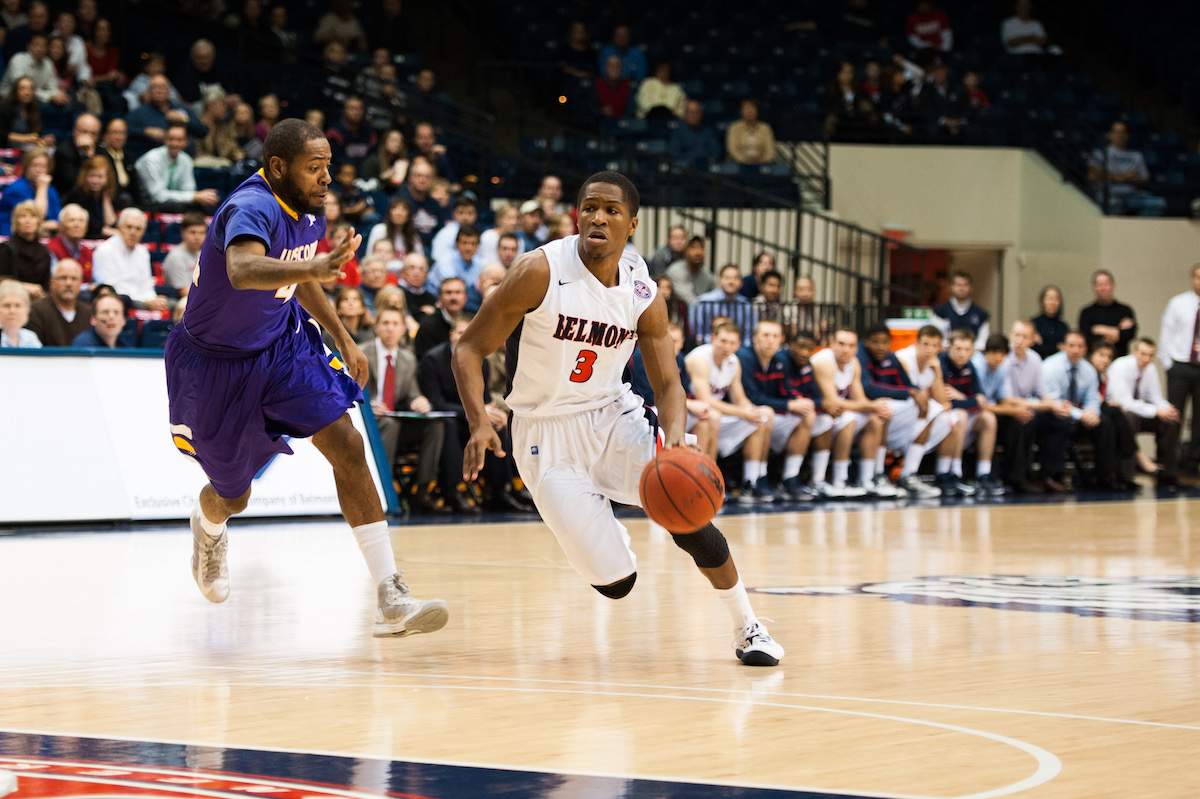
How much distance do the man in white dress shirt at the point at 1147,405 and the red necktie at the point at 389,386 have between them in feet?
24.1

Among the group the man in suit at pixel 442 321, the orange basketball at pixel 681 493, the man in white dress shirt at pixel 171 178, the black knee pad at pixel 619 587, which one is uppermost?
the man in white dress shirt at pixel 171 178

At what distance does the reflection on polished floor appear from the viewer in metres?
2.85

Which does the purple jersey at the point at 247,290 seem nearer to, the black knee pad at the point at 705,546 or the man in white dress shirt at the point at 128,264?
the black knee pad at the point at 705,546

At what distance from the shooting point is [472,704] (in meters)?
3.54

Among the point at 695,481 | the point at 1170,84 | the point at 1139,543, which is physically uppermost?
the point at 1170,84

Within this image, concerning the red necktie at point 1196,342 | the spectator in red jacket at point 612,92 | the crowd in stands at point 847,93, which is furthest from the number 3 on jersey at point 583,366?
the spectator in red jacket at point 612,92

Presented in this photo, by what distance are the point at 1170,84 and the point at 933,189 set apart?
457cm

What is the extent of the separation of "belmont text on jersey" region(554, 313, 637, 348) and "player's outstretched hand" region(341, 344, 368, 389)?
2.85 ft

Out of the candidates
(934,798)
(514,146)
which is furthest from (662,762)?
(514,146)

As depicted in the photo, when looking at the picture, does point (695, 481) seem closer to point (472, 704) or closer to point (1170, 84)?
point (472, 704)

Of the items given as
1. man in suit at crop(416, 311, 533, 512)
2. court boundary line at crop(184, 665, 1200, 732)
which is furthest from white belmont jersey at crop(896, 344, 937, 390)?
court boundary line at crop(184, 665, 1200, 732)

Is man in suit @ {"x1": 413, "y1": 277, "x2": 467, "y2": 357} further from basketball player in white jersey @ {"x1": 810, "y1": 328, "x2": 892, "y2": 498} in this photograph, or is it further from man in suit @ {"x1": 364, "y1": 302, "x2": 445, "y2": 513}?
basketball player in white jersey @ {"x1": 810, "y1": 328, "x2": 892, "y2": 498}

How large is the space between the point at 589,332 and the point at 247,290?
3.76ft

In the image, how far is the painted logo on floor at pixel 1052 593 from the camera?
5352 millimetres
